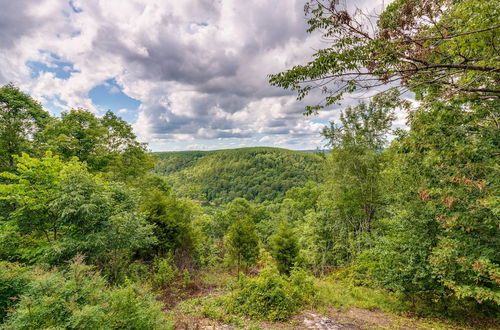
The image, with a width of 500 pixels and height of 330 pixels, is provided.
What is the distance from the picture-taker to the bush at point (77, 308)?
3609 millimetres

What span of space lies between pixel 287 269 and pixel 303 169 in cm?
10343

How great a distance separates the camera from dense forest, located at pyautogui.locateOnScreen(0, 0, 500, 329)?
13.8ft

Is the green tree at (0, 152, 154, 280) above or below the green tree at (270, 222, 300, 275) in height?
above

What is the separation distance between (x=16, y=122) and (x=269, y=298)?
772 inches

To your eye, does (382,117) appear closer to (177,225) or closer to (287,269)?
(287,269)

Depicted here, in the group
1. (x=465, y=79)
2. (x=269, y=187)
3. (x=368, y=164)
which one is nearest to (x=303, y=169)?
(x=269, y=187)

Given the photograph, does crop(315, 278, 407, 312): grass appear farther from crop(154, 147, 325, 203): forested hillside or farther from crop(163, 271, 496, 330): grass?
crop(154, 147, 325, 203): forested hillside

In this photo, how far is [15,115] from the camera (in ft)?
49.8

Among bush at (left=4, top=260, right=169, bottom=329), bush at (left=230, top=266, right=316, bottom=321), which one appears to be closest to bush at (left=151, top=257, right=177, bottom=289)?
bush at (left=230, top=266, right=316, bottom=321)

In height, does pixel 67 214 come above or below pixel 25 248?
above

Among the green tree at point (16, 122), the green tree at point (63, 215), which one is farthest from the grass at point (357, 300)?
the green tree at point (16, 122)

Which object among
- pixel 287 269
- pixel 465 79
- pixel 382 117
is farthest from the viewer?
pixel 287 269

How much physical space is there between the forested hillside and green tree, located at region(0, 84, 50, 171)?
67831 millimetres

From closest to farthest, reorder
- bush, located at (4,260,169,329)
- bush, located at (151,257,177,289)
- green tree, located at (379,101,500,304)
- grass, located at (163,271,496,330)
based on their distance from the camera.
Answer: bush, located at (4,260,169,329)
green tree, located at (379,101,500,304)
grass, located at (163,271,496,330)
bush, located at (151,257,177,289)
